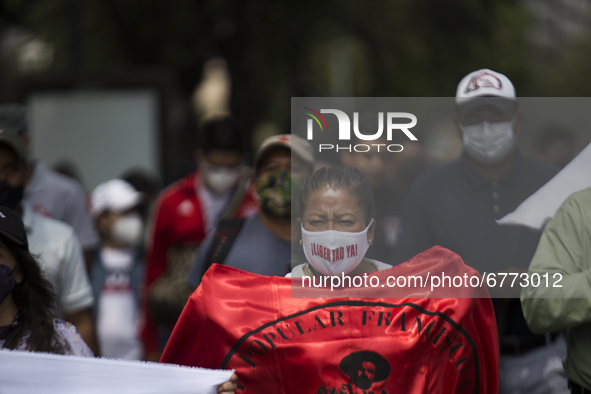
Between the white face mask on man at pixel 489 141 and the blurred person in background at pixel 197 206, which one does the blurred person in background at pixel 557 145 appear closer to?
the white face mask on man at pixel 489 141

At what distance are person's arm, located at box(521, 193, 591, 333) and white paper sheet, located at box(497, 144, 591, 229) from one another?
6 cm

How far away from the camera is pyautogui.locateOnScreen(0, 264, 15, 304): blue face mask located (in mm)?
2406

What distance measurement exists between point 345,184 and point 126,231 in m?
3.45

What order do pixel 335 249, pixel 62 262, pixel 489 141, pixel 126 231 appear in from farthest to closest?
pixel 126 231
pixel 62 262
pixel 489 141
pixel 335 249

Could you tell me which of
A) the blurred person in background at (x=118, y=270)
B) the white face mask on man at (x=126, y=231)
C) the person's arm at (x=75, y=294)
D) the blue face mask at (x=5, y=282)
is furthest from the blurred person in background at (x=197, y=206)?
the blue face mask at (x=5, y=282)

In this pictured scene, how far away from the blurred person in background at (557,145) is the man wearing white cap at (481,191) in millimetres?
34

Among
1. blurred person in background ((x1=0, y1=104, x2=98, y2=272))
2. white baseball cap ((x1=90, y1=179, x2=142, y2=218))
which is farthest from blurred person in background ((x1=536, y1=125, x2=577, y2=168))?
white baseball cap ((x1=90, y1=179, x2=142, y2=218))

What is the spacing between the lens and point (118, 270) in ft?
18.2

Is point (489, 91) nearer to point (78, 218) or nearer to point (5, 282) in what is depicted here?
point (5, 282)

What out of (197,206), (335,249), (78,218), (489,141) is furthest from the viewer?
(197,206)

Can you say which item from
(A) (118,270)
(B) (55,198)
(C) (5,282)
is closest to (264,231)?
(C) (5,282)

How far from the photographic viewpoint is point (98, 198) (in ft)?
19.3

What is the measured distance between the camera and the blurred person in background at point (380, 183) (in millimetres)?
2598

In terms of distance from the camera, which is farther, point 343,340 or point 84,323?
point 84,323
